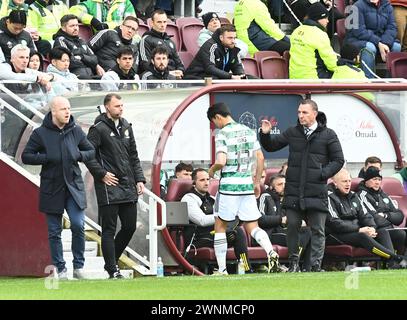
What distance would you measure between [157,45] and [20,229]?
182 inches

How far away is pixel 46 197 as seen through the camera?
17.2m

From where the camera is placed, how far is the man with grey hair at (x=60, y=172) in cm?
1717

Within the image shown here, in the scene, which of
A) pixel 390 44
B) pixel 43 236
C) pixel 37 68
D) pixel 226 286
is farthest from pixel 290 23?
pixel 226 286

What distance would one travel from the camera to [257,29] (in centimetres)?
2484

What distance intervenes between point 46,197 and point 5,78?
260cm

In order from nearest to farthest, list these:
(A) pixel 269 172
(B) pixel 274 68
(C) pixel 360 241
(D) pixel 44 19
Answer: (C) pixel 360 241
(A) pixel 269 172
(D) pixel 44 19
(B) pixel 274 68

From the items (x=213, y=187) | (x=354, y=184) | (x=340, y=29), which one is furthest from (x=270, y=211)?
(x=340, y=29)

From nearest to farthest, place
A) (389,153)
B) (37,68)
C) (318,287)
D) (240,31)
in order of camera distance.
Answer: (318,287) → (37,68) → (389,153) → (240,31)

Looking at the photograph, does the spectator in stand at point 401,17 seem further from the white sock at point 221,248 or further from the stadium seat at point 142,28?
the white sock at point 221,248

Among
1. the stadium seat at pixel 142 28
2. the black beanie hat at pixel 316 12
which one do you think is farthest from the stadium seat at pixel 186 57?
the black beanie hat at pixel 316 12

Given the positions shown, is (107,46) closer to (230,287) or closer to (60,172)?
(60,172)

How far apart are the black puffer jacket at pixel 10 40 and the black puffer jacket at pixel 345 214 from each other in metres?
4.45

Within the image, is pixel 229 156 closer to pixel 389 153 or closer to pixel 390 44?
pixel 389 153

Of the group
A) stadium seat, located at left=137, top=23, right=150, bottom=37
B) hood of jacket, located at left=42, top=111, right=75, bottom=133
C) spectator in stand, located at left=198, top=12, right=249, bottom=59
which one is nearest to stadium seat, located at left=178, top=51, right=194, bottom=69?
spectator in stand, located at left=198, top=12, right=249, bottom=59
